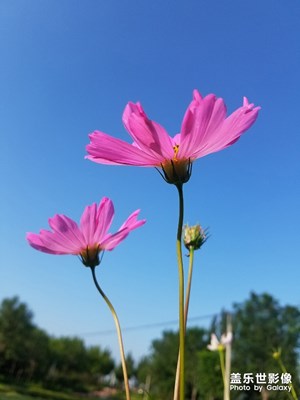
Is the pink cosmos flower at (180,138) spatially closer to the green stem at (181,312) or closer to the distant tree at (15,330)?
the green stem at (181,312)

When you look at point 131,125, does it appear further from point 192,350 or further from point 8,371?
point 8,371

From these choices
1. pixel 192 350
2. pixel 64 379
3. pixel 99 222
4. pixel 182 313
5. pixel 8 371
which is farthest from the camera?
pixel 64 379

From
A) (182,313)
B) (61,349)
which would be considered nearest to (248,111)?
(182,313)

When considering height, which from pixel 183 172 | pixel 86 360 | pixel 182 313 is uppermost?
pixel 86 360

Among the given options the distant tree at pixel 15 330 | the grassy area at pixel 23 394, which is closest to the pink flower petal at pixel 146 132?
the grassy area at pixel 23 394

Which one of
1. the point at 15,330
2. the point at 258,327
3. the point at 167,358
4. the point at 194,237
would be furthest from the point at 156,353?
the point at 194,237
